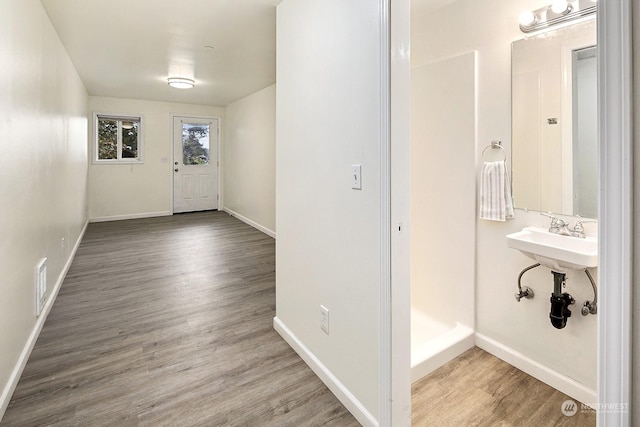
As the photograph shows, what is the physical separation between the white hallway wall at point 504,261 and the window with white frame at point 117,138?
6025 mm

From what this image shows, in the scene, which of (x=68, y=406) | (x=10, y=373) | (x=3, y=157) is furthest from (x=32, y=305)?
(x=3, y=157)

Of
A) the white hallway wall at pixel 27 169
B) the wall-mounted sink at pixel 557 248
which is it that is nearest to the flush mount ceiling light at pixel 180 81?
the white hallway wall at pixel 27 169

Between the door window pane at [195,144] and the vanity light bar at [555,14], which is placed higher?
the door window pane at [195,144]

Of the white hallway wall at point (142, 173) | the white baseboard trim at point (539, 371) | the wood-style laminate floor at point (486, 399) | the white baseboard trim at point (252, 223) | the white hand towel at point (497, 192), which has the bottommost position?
the wood-style laminate floor at point (486, 399)

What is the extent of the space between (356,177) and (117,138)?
654 centimetres

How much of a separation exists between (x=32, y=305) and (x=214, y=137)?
5707 millimetres

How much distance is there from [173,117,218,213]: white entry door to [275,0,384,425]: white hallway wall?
5479 mm

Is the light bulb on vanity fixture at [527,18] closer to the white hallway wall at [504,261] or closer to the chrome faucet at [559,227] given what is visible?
the white hallway wall at [504,261]

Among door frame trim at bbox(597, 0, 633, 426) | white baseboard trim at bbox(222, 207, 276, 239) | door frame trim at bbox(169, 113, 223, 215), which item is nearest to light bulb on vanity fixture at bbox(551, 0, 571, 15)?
door frame trim at bbox(597, 0, 633, 426)

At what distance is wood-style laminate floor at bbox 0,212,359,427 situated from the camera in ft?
5.33

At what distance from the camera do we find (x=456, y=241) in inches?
92.0

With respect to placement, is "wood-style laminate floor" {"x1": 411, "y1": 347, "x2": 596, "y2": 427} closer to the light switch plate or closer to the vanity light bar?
the light switch plate

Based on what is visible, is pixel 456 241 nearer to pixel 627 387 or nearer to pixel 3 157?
pixel 627 387

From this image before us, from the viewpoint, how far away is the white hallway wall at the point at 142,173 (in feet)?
20.6
